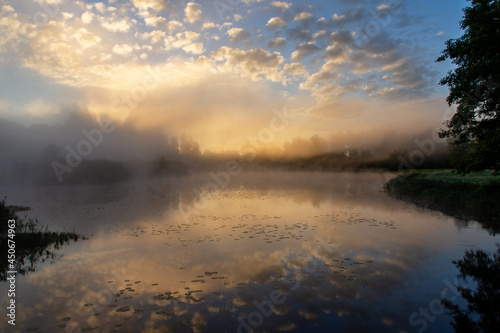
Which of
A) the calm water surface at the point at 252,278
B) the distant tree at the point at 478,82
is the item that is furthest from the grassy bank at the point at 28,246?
the distant tree at the point at 478,82

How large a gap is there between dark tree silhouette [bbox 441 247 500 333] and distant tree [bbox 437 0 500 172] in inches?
374

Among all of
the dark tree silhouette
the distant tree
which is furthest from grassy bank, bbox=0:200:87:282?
the distant tree

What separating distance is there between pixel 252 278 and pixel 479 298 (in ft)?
32.7

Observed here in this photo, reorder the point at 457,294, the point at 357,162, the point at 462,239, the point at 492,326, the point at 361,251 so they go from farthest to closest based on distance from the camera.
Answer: the point at 357,162 < the point at 462,239 < the point at 361,251 < the point at 457,294 < the point at 492,326

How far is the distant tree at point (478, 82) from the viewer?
2144 centimetres

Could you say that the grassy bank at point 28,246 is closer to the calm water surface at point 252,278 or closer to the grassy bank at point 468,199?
the calm water surface at point 252,278

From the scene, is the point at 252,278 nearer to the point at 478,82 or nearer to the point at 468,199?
the point at 478,82

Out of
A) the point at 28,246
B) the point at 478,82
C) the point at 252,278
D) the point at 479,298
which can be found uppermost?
the point at 478,82

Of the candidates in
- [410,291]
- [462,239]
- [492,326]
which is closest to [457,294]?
[410,291]

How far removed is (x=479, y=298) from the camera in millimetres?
11805

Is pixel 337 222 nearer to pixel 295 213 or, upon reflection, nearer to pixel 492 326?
pixel 295 213

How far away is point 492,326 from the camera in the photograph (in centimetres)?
969

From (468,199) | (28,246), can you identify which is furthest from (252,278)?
(468,199)

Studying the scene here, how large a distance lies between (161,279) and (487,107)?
27897 mm
